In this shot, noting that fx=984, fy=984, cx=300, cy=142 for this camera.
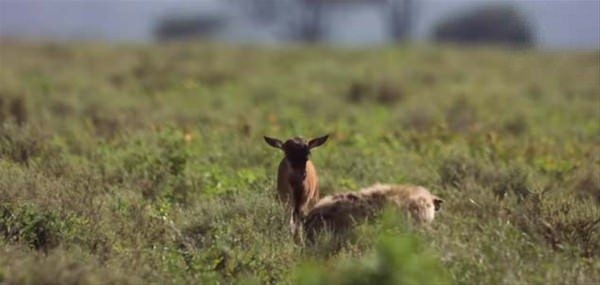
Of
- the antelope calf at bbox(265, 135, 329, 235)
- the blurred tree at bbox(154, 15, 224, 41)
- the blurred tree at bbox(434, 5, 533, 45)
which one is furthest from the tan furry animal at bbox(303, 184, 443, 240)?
the blurred tree at bbox(154, 15, 224, 41)

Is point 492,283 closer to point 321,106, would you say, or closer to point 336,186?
point 336,186

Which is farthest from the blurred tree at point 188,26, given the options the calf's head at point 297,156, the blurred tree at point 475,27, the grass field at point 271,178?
the calf's head at point 297,156

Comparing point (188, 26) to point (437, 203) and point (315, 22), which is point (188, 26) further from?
point (437, 203)

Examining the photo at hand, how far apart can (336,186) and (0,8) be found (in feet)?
249

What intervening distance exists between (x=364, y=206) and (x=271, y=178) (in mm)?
1359

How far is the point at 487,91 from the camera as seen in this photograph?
1816cm

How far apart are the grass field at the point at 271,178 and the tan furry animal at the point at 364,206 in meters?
0.17

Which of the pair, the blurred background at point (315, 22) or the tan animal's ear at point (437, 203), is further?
the blurred background at point (315, 22)

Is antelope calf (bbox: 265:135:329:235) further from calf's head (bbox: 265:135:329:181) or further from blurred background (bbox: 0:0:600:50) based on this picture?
blurred background (bbox: 0:0:600:50)

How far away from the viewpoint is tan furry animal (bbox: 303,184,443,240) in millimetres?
7559

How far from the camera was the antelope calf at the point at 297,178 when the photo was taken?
7.96 m

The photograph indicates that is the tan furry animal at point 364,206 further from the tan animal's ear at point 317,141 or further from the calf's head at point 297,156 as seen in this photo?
the tan animal's ear at point 317,141

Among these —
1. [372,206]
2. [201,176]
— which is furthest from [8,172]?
[372,206]

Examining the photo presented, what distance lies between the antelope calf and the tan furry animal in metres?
0.16
